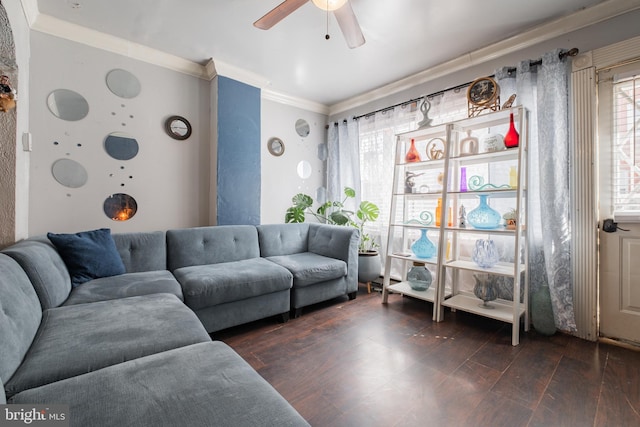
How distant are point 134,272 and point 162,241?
329 mm

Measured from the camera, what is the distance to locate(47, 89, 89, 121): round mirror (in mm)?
2383

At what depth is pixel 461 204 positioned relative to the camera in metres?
2.85

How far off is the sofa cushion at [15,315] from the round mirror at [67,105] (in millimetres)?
1653

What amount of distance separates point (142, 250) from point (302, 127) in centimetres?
265

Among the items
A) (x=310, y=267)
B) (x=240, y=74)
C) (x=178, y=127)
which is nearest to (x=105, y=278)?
(x=310, y=267)

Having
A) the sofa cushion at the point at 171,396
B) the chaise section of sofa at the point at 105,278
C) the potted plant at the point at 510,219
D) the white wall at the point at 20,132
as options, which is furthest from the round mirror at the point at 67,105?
the potted plant at the point at 510,219

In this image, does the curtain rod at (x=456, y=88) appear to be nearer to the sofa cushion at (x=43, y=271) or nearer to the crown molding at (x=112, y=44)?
the crown molding at (x=112, y=44)

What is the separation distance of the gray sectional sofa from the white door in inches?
79.0

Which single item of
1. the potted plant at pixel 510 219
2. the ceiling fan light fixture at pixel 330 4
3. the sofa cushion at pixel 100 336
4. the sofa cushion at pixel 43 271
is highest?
the ceiling fan light fixture at pixel 330 4

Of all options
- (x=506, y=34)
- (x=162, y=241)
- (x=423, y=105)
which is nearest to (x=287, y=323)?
(x=162, y=241)

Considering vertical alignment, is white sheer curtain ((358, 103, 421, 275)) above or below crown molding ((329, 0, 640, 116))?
below

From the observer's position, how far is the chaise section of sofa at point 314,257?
260 cm

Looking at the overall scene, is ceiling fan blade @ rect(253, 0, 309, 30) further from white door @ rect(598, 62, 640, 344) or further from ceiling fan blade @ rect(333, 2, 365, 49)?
white door @ rect(598, 62, 640, 344)

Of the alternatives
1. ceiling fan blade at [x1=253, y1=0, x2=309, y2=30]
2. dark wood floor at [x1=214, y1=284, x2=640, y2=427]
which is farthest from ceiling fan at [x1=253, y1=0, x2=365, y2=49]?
dark wood floor at [x1=214, y1=284, x2=640, y2=427]
